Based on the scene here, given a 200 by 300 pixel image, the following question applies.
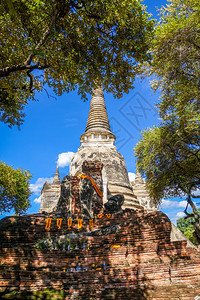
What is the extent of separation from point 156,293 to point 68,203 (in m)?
5.28

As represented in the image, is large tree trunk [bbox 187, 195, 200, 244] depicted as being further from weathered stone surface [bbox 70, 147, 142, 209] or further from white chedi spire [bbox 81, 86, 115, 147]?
white chedi spire [bbox 81, 86, 115, 147]

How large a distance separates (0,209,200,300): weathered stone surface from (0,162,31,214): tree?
52.3ft

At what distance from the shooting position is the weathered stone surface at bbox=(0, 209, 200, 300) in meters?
4.84

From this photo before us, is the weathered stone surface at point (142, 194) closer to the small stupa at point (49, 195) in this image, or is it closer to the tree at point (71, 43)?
the small stupa at point (49, 195)

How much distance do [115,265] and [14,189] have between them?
62.7ft

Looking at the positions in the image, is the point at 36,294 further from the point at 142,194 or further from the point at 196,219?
the point at 142,194

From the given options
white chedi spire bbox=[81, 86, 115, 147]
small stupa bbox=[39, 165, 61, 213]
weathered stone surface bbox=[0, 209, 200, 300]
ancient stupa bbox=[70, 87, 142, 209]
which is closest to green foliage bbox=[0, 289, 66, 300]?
weathered stone surface bbox=[0, 209, 200, 300]

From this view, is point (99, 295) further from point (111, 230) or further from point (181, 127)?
point (181, 127)

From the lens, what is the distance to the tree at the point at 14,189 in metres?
21.5

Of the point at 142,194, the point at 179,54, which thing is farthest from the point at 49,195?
the point at 179,54

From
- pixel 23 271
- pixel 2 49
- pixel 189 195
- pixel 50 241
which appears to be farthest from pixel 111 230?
pixel 189 195

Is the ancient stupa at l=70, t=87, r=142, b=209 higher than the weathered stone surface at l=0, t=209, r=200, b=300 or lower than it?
higher

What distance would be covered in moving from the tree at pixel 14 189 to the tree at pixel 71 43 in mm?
14530

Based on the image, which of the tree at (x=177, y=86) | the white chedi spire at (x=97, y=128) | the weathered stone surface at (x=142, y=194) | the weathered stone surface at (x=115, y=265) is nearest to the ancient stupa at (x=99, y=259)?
the weathered stone surface at (x=115, y=265)
